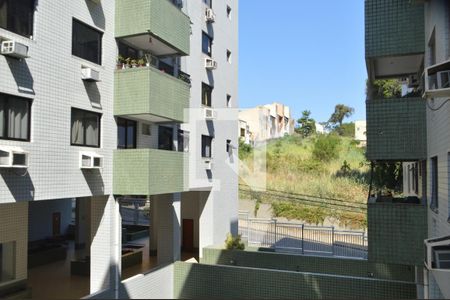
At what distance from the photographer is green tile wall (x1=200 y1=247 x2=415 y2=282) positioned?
12.4 metres

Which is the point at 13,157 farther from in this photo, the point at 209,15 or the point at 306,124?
the point at 306,124

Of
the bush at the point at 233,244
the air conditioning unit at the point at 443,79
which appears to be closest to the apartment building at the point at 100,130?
the bush at the point at 233,244

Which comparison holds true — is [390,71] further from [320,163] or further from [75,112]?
[320,163]

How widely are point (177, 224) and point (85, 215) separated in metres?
5.56

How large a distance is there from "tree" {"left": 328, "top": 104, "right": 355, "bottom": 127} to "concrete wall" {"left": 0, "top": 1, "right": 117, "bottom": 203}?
49395 millimetres

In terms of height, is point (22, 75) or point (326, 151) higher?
point (22, 75)

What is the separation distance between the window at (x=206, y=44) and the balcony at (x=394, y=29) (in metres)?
8.69

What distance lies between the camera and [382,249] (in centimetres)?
825

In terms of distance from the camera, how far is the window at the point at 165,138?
13.2 meters

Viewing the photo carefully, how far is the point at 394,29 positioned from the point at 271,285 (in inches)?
291

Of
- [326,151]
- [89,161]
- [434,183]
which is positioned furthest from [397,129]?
[326,151]

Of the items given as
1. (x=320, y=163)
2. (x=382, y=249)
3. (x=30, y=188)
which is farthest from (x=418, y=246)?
(x=320, y=163)

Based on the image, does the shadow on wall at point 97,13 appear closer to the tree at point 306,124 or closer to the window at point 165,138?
the window at point 165,138

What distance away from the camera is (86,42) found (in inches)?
383
